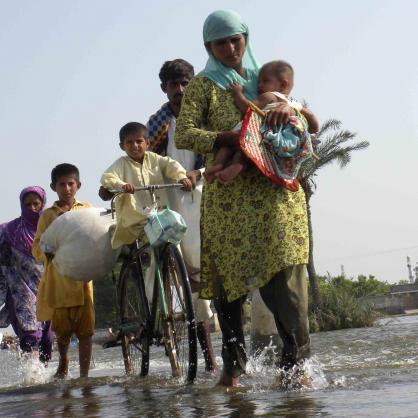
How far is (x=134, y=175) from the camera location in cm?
766

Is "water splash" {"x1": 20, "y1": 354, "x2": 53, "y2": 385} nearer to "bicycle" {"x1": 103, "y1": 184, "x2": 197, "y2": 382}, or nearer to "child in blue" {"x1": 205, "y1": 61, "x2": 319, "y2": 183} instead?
"bicycle" {"x1": 103, "y1": 184, "x2": 197, "y2": 382}

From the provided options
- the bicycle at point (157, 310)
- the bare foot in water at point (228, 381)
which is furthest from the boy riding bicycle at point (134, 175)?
the bare foot in water at point (228, 381)

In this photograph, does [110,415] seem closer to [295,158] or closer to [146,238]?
[295,158]

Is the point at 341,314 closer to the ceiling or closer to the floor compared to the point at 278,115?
closer to the ceiling

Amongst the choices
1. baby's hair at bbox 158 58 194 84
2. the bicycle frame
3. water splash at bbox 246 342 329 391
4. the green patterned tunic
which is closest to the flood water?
water splash at bbox 246 342 329 391

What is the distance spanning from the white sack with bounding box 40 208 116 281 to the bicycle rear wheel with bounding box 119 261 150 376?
0.18 metres

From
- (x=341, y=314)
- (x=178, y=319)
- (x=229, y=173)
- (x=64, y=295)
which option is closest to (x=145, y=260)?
(x=178, y=319)

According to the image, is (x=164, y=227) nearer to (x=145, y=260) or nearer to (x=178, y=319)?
(x=178, y=319)

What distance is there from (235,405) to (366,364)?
10.1ft

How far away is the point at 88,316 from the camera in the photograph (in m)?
8.83

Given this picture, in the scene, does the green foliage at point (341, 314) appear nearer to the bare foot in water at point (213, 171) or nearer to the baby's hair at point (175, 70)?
the baby's hair at point (175, 70)

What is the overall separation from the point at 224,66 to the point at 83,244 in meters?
2.36

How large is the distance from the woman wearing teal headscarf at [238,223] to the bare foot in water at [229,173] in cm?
19

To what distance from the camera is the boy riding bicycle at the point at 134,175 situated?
24.2ft
